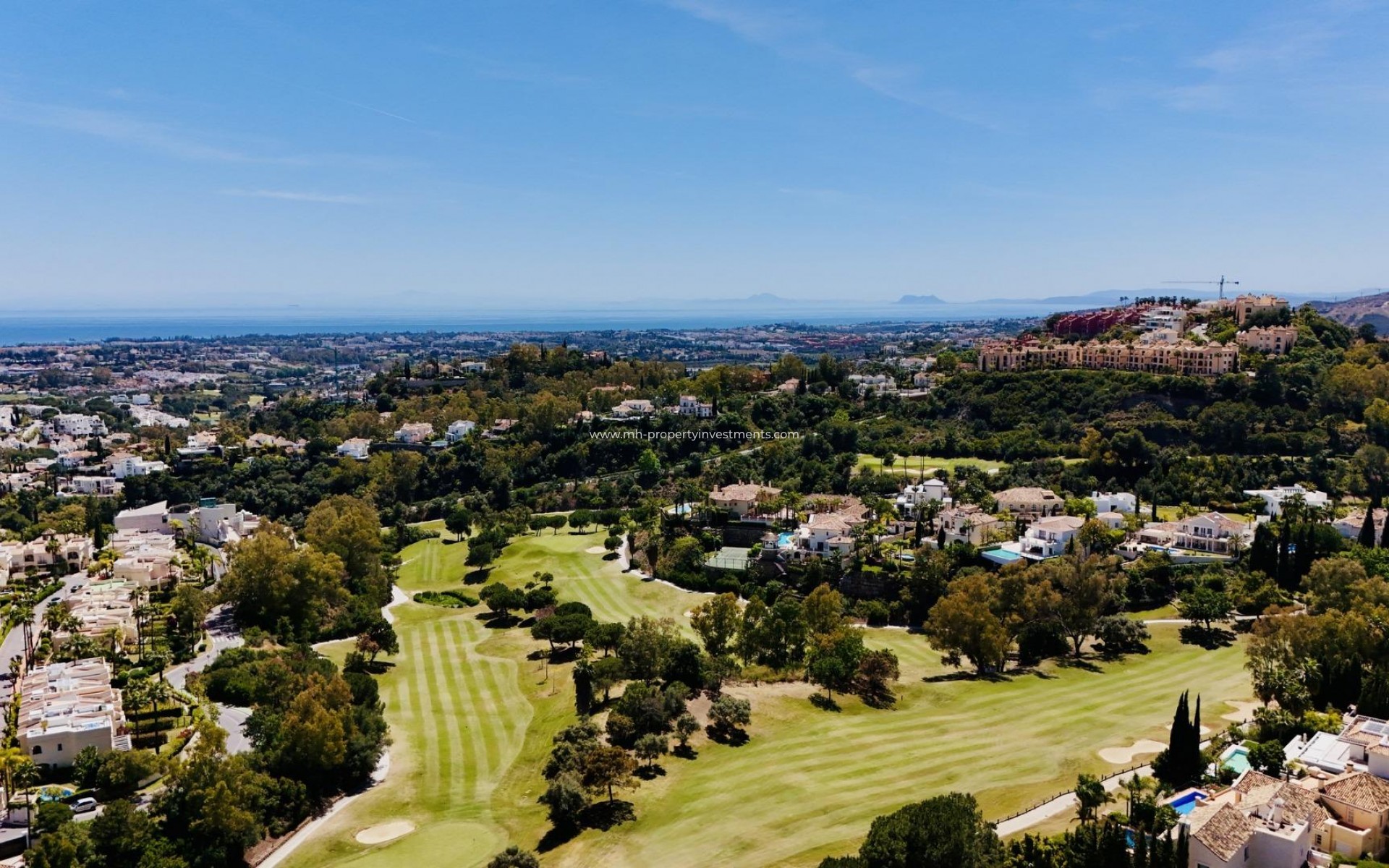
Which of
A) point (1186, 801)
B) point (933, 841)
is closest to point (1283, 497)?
point (1186, 801)

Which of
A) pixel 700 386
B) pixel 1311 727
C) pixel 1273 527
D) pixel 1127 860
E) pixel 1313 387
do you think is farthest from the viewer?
pixel 700 386

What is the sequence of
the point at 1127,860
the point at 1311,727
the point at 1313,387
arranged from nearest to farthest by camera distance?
1. the point at 1127,860
2. the point at 1311,727
3. the point at 1313,387

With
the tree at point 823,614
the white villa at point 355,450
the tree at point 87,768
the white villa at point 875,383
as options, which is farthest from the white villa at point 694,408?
the tree at point 87,768

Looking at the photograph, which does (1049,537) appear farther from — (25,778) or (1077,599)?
→ (25,778)

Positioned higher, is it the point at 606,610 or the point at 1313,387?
the point at 1313,387

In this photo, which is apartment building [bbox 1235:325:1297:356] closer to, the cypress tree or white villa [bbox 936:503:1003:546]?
the cypress tree

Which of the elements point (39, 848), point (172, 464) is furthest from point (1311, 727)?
point (172, 464)

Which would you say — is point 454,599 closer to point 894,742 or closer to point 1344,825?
point 894,742
